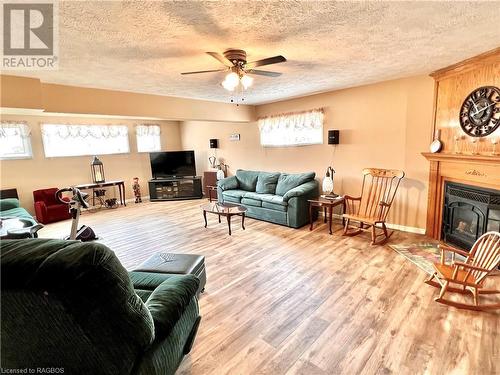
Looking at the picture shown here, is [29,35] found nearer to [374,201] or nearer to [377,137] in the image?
[377,137]

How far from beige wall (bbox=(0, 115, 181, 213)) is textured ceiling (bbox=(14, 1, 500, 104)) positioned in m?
3.43

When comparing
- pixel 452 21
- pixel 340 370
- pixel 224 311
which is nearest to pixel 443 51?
pixel 452 21

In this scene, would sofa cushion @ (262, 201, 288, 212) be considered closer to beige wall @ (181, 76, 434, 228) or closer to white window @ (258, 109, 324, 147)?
beige wall @ (181, 76, 434, 228)

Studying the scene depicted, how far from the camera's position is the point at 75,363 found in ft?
3.38

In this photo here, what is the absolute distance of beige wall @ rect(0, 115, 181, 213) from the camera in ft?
18.1

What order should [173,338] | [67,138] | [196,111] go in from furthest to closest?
[67,138], [196,111], [173,338]

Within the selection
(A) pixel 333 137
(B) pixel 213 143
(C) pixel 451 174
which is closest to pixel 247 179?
(B) pixel 213 143

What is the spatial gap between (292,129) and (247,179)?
1.54 meters

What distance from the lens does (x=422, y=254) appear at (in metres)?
3.34

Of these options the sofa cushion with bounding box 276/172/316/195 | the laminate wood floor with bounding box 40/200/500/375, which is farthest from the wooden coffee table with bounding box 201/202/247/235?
the sofa cushion with bounding box 276/172/316/195

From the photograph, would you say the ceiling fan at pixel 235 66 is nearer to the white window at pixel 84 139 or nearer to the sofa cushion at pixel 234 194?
the sofa cushion at pixel 234 194

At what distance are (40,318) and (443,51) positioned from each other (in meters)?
3.84

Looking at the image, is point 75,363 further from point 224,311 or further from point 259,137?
point 259,137

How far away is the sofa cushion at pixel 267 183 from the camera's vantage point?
18.1ft
